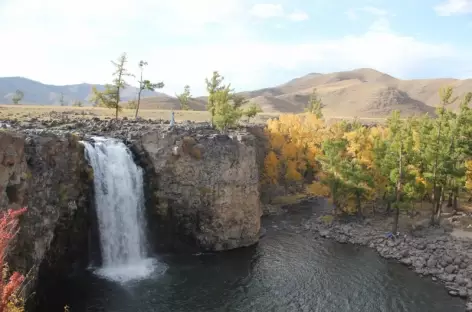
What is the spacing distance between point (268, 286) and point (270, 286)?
18cm

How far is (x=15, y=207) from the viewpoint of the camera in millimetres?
28094

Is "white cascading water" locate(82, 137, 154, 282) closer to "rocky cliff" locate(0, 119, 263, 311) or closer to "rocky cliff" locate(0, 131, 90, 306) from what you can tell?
"rocky cliff" locate(0, 119, 263, 311)

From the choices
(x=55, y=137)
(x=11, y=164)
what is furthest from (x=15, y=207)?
(x=55, y=137)

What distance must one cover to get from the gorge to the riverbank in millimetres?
1687

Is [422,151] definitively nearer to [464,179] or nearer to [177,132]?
[464,179]

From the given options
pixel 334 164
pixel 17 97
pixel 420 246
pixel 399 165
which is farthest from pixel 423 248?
pixel 17 97

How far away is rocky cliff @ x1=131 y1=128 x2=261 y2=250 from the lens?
42.5m

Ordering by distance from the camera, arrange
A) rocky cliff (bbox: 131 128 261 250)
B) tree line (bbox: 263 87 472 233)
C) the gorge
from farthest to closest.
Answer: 1. tree line (bbox: 263 87 472 233)
2. rocky cliff (bbox: 131 128 261 250)
3. the gorge

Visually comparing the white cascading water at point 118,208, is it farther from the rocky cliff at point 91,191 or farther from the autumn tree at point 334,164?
the autumn tree at point 334,164

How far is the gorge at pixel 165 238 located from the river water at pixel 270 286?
107 mm

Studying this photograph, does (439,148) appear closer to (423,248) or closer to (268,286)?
(423,248)

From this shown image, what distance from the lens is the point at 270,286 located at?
118 ft

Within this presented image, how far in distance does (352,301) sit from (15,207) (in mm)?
27126

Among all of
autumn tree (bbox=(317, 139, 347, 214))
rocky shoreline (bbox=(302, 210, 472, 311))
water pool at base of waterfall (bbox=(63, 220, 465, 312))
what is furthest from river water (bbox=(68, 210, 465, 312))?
autumn tree (bbox=(317, 139, 347, 214))
